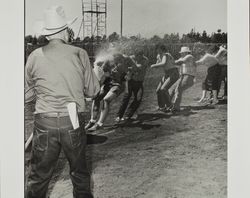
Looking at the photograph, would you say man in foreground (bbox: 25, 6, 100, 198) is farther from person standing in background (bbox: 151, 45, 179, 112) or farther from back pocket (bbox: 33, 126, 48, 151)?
person standing in background (bbox: 151, 45, 179, 112)

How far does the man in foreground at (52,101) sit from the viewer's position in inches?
70.9

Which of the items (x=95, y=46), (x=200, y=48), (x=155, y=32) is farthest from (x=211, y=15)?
(x=95, y=46)

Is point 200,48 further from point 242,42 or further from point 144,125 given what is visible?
point 144,125

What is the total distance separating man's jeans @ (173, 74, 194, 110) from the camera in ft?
6.42

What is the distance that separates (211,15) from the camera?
199cm

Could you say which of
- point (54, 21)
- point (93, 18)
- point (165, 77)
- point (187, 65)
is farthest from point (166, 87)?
point (54, 21)

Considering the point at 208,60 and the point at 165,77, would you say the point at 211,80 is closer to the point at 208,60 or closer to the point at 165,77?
the point at 208,60

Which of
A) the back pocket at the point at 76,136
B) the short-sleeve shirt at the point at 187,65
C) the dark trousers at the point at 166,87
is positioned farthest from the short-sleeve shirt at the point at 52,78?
the short-sleeve shirt at the point at 187,65

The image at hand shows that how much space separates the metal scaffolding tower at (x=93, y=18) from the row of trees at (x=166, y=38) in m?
0.03

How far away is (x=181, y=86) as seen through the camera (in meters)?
1.96

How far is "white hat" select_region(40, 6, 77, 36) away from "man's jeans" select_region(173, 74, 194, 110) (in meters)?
0.59

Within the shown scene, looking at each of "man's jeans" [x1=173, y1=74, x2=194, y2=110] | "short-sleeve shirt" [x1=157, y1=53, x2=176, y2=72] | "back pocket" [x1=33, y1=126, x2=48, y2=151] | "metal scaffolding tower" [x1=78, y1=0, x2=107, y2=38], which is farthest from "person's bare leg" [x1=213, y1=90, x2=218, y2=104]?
"back pocket" [x1=33, y1=126, x2=48, y2=151]

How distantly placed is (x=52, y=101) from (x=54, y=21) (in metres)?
0.35

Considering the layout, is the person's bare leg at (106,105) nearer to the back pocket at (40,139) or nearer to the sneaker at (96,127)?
the sneaker at (96,127)
